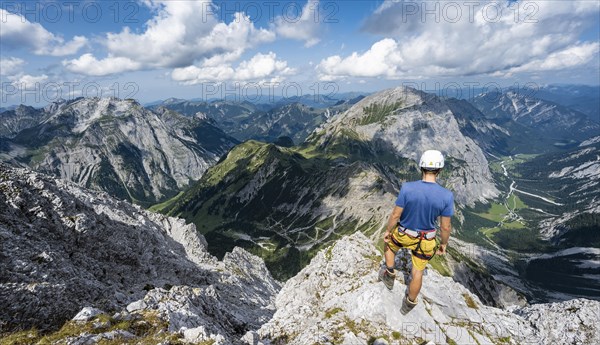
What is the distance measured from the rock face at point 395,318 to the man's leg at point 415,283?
16.5 ft

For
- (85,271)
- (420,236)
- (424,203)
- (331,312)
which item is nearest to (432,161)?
(424,203)

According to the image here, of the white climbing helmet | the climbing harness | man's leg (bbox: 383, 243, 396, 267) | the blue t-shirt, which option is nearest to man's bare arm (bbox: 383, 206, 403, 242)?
the blue t-shirt

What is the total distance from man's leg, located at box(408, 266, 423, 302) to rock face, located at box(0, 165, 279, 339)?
13.5 meters

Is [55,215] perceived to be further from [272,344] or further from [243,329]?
[272,344]

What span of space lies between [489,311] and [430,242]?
66.0ft

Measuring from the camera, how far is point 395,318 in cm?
2464

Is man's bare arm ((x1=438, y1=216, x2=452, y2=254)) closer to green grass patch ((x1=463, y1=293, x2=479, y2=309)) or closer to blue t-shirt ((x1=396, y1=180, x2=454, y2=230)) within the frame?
blue t-shirt ((x1=396, y1=180, x2=454, y2=230))

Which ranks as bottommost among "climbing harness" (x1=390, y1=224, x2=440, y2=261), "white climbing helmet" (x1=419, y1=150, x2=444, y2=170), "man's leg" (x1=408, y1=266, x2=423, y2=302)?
"man's leg" (x1=408, y1=266, x2=423, y2=302)

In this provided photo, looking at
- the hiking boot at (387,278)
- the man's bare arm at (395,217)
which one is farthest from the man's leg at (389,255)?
the man's bare arm at (395,217)

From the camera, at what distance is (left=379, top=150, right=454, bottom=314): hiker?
16.6 meters

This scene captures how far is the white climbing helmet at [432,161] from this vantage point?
1661 centimetres

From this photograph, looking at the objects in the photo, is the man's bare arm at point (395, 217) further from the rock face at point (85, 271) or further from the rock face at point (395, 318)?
the rock face at point (85, 271)

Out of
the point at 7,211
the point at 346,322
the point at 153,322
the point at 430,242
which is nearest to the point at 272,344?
the point at 346,322

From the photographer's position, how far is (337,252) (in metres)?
41.3
